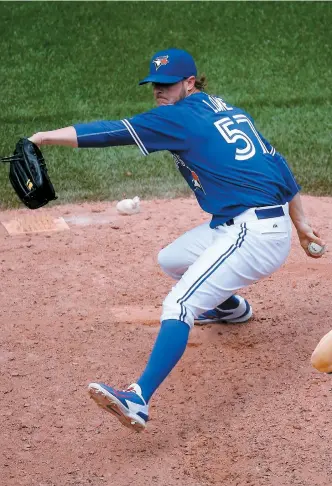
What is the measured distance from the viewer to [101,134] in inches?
190

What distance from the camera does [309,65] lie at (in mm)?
12273

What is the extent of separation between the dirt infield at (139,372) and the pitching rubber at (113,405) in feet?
0.59

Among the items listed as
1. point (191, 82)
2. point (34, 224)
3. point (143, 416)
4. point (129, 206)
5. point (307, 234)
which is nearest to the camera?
point (143, 416)

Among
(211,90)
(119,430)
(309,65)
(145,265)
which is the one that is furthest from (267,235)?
(309,65)

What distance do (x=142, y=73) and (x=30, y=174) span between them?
7232 millimetres

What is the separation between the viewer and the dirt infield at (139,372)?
4.40 metres

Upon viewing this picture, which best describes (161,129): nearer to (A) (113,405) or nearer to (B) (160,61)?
(B) (160,61)

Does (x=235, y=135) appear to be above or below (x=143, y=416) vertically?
above

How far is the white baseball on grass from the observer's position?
25.5 feet

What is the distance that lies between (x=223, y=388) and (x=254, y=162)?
1.20m

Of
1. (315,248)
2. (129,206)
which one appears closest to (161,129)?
(315,248)

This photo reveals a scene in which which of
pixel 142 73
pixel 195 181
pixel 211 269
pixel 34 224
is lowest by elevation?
pixel 142 73

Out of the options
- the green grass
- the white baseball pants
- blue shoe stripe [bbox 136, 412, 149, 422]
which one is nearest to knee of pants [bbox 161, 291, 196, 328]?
the white baseball pants

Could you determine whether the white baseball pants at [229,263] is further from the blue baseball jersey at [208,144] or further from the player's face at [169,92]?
the player's face at [169,92]
